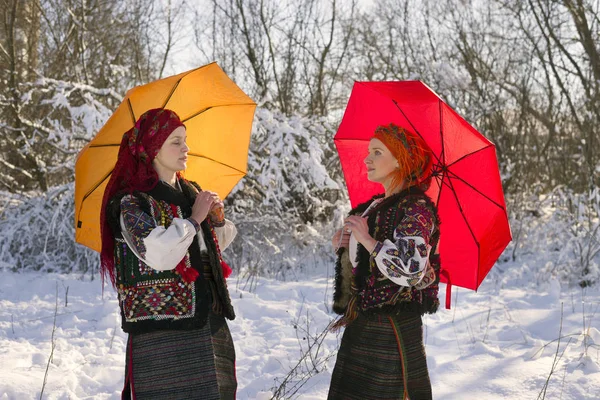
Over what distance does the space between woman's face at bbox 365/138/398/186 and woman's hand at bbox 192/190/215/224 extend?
74cm

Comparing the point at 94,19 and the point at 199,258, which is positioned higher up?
the point at 94,19

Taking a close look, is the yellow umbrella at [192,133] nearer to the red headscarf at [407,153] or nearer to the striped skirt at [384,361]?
the red headscarf at [407,153]

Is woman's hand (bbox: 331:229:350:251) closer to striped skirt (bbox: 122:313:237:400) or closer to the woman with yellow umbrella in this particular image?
the woman with yellow umbrella

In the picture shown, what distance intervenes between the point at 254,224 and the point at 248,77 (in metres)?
3.58

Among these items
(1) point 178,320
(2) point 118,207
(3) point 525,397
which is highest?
(2) point 118,207

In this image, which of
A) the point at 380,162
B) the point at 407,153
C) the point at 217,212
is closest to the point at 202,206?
the point at 217,212

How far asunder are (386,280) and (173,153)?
106 centimetres

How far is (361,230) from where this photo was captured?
2.52 m

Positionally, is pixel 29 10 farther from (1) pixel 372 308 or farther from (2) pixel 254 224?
(1) pixel 372 308

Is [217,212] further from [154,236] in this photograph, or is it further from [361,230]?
[361,230]

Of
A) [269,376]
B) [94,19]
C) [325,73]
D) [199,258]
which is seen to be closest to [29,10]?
[94,19]

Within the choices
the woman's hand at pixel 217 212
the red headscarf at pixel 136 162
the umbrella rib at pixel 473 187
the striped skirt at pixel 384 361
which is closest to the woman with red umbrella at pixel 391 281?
the striped skirt at pixel 384 361

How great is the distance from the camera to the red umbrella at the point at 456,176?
8.68 ft

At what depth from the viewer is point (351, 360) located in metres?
2.63
